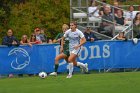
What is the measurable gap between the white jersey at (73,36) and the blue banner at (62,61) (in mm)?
2469

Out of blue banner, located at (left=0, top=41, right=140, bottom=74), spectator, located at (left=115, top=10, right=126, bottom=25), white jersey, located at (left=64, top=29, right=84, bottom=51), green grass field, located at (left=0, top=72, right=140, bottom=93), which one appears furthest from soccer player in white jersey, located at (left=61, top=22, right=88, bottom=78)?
spectator, located at (left=115, top=10, right=126, bottom=25)

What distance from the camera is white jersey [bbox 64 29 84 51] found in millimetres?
20438

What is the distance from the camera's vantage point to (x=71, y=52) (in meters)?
20.6

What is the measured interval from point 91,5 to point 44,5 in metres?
6.94

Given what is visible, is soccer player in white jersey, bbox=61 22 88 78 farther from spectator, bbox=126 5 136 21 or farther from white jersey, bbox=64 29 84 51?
spectator, bbox=126 5 136 21

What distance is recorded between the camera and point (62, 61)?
23.4m

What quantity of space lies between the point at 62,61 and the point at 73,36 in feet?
9.99

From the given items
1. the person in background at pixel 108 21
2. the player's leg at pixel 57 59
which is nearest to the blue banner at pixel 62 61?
the person in background at pixel 108 21

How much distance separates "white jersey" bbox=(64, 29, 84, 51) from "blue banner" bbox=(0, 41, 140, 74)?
8.10 ft

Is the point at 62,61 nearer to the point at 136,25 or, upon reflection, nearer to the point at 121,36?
the point at 121,36

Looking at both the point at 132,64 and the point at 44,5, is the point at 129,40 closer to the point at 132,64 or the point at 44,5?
the point at 132,64

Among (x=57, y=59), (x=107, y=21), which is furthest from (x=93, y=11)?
(x=57, y=59)

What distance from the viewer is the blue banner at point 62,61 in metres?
22.3

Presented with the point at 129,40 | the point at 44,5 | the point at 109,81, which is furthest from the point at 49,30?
the point at 109,81
